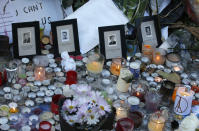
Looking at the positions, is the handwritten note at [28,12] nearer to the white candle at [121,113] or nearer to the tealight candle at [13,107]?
the tealight candle at [13,107]

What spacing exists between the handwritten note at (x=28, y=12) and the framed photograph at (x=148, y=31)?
2.13 feet

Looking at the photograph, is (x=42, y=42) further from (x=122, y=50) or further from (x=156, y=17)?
(x=156, y=17)

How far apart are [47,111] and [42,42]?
0.76 meters

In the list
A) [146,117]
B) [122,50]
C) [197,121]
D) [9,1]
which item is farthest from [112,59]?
[9,1]

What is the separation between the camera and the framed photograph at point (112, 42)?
2330mm

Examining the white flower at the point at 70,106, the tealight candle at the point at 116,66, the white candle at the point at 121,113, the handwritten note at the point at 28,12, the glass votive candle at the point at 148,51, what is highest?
the handwritten note at the point at 28,12

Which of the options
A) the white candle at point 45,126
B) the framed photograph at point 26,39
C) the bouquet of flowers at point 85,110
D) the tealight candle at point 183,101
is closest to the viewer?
the bouquet of flowers at point 85,110

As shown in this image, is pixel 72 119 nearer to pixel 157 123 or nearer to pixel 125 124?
pixel 125 124

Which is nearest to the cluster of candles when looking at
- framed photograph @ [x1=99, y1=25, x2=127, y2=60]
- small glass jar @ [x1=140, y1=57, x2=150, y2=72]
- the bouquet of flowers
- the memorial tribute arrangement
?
the memorial tribute arrangement

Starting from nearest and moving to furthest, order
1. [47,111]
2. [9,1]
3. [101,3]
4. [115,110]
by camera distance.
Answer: [115,110], [47,111], [9,1], [101,3]

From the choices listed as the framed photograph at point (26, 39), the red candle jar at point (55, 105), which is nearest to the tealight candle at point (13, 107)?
the red candle jar at point (55, 105)

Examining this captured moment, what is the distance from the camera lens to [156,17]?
2.57 m

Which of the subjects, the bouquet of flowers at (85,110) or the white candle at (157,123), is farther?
the white candle at (157,123)

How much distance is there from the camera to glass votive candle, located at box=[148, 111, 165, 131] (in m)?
1.72
